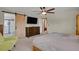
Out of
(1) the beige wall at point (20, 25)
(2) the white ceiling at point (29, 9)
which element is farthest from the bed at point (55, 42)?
(2) the white ceiling at point (29, 9)

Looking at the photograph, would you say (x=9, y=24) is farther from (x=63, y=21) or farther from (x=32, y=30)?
(x=63, y=21)

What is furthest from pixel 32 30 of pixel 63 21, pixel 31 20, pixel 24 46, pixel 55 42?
pixel 63 21

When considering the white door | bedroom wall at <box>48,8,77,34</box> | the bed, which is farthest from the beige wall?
bedroom wall at <box>48,8,77,34</box>

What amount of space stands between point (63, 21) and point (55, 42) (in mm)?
387

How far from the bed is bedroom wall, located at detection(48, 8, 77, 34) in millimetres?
88

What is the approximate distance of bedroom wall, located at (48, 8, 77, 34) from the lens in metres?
2.25

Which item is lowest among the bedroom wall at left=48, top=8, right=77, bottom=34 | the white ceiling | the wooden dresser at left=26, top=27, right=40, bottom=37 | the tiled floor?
the tiled floor

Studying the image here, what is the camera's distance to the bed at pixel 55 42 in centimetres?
220

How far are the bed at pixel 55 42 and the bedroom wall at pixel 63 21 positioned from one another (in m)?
0.09

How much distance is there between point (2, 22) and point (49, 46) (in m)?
0.90

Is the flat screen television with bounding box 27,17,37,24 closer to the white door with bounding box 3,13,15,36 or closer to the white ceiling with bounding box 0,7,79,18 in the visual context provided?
the white ceiling with bounding box 0,7,79,18

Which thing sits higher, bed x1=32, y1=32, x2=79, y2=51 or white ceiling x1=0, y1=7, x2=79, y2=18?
white ceiling x1=0, y1=7, x2=79, y2=18

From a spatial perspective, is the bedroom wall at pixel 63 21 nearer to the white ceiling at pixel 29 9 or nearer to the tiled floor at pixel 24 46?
the white ceiling at pixel 29 9
